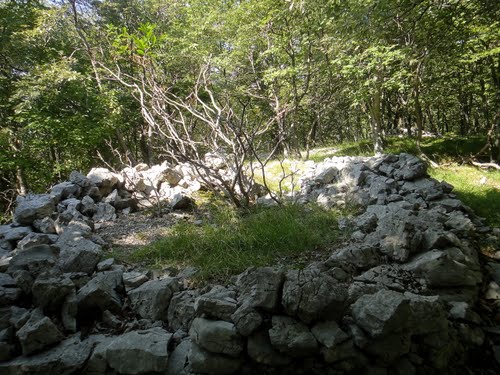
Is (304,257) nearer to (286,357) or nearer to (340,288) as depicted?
(340,288)

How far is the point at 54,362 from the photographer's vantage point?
2.17 metres

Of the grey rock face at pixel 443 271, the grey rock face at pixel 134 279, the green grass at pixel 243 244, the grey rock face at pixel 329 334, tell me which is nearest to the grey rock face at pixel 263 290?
the grey rock face at pixel 329 334

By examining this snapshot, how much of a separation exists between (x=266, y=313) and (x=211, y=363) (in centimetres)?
51

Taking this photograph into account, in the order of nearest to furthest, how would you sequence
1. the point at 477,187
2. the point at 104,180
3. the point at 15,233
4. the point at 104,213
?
the point at 15,233
the point at 104,213
the point at 104,180
the point at 477,187

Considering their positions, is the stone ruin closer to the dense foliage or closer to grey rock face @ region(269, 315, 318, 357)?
grey rock face @ region(269, 315, 318, 357)

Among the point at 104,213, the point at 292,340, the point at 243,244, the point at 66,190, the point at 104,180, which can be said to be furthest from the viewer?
the point at 104,180

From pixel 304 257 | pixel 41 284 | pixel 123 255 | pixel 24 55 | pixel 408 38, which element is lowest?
pixel 304 257

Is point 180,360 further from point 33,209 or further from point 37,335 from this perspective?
point 33,209

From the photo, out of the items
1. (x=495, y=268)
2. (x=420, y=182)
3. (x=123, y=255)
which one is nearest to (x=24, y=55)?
(x=123, y=255)

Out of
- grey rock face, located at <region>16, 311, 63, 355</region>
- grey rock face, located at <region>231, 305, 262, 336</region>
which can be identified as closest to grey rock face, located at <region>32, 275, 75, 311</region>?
grey rock face, located at <region>16, 311, 63, 355</region>

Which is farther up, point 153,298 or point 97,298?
point 97,298

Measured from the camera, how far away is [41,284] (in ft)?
8.57

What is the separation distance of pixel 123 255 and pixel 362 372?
3136mm

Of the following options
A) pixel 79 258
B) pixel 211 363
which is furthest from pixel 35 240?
pixel 211 363
